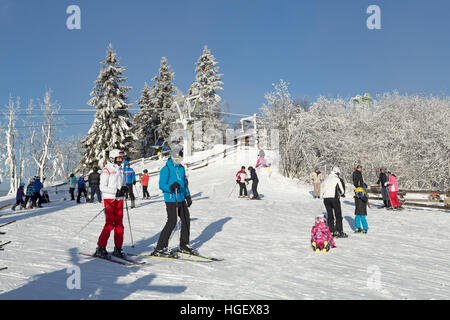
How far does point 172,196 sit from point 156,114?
46156 mm

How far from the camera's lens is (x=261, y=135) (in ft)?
111

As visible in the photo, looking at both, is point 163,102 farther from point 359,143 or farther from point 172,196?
point 172,196

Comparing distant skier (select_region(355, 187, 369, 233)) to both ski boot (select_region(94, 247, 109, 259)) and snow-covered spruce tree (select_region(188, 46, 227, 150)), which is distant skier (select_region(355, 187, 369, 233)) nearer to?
ski boot (select_region(94, 247, 109, 259))


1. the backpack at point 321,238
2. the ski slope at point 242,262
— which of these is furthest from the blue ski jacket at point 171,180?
the backpack at point 321,238

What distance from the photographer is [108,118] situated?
36.6 m

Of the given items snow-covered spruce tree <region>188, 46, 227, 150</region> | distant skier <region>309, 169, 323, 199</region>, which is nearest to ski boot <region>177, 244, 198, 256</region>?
distant skier <region>309, 169, 323, 199</region>

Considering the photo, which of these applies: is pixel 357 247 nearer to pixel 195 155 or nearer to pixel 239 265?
pixel 239 265

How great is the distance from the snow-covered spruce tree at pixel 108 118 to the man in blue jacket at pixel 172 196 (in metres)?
29.5

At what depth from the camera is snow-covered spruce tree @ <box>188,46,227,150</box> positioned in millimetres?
50625

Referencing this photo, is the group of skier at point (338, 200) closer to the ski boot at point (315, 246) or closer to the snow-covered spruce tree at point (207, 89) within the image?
the ski boot at point (315, 246)

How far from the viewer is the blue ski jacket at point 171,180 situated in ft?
22.2

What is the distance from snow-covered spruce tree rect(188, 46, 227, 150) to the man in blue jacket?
43.0 m
